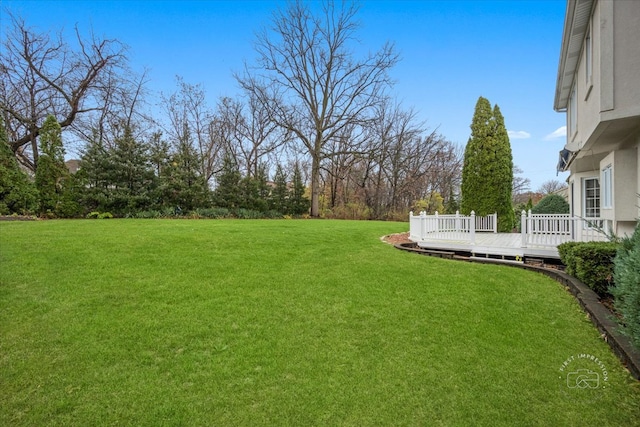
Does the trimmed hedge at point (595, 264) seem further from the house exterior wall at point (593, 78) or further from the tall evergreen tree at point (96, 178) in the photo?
the tall evergreen tree at point (96, 178)

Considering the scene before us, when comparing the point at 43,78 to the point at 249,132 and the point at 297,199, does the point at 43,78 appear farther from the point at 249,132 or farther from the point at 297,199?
the point at 297,199

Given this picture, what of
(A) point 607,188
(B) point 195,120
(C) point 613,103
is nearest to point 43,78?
(B) point 195,120

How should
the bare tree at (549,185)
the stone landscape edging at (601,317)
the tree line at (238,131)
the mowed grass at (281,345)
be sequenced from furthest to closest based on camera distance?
the bare tree at (549,185) < the tree line at (238,131) < the stone landscape edging at (601,317) < the mowed grass at (281,345)

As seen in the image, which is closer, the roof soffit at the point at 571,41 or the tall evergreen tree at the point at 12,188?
the roof soffit at the point at 571,41

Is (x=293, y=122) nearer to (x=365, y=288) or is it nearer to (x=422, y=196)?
(x=422, y=196)

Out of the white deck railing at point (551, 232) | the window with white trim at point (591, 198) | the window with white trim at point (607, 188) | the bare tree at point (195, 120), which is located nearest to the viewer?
the window with white trim at point (607, 188)

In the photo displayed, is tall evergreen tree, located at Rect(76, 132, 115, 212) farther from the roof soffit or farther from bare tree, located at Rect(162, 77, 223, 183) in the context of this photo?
the roof soffit

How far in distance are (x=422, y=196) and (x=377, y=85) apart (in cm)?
1053

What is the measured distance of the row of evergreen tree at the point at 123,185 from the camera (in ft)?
37.1

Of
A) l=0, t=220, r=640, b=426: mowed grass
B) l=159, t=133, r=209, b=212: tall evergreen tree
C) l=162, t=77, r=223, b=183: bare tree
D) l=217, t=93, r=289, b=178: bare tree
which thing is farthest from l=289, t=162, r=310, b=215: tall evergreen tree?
l=0, t=220, r=640, b=426: mowed grass

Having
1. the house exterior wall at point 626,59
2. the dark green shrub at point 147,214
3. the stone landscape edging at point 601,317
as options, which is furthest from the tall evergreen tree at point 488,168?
the dark green shrub at point 147,214

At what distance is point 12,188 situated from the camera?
1087cm

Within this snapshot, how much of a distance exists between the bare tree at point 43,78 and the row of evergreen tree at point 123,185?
4.33m

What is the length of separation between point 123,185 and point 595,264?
16.0m
